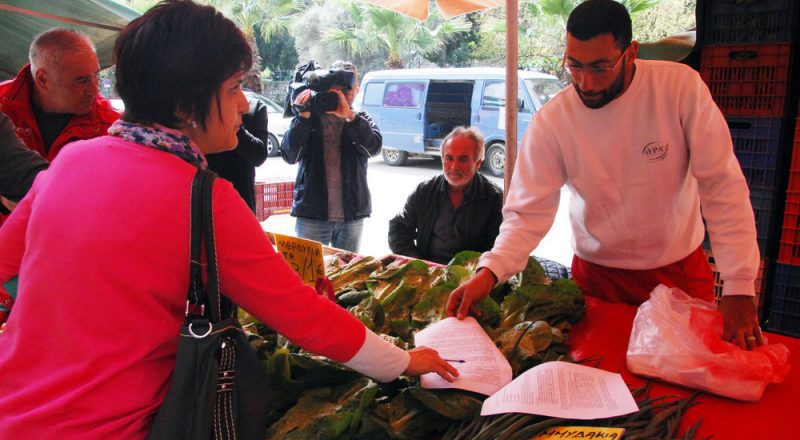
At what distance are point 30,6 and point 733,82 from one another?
3625 millimetres

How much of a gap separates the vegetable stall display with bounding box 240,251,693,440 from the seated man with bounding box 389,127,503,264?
1167mm

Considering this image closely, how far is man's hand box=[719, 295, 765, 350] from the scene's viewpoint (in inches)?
54.2

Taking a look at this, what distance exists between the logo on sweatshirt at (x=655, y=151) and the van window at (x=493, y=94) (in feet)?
23.0

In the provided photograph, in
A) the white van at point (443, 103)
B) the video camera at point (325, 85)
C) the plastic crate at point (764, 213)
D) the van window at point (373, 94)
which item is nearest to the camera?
the plastic crate at point (764, 213)

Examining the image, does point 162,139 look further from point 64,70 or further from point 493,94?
point 493,94

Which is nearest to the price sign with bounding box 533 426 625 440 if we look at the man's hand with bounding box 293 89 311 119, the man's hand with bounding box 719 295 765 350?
the man's hand with bounding box 719 295 765 350

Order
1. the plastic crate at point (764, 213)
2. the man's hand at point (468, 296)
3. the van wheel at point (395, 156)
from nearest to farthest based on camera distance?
the man's hand at point (468, 296) < the plastic crate at point (764, 213) < the van wheel at point (395, 156)

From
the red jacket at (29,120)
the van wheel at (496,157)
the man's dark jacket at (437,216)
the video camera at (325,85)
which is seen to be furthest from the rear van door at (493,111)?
the red jacket at (29,120)

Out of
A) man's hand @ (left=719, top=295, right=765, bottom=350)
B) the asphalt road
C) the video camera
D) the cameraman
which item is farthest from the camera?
the asphalt road

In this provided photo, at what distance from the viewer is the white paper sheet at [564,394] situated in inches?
45.5

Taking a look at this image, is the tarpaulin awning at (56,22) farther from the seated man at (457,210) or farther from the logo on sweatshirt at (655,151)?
the logo on sweatshirt at (655,151)

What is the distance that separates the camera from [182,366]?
932mm

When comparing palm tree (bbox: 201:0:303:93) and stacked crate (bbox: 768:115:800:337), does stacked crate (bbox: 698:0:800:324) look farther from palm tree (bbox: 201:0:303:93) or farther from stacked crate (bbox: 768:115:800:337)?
palm tree (bbox: 201:0:303:93)

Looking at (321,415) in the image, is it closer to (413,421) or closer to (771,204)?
(413,421)
